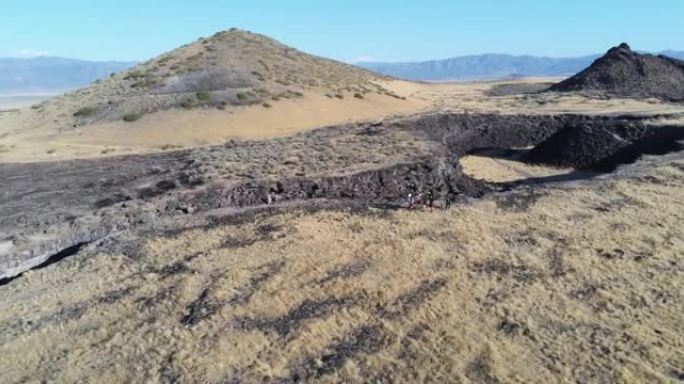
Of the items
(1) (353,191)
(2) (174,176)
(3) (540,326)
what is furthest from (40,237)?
(3) (540,326)

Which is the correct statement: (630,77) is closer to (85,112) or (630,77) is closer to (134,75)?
(134,75)

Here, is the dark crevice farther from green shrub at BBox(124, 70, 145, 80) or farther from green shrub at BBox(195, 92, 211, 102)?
green shrub at BBox(124, 70, 145, 80)

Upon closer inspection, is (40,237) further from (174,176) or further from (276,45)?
(276,45)

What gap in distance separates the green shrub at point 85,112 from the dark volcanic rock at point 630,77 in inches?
1364

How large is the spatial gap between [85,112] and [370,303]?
→ 27.9m

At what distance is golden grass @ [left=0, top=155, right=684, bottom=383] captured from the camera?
7.42m

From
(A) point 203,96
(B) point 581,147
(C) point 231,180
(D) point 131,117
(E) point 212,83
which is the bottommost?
(B) point 581,147

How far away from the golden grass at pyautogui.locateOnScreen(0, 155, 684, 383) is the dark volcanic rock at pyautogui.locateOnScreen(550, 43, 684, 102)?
32.5m

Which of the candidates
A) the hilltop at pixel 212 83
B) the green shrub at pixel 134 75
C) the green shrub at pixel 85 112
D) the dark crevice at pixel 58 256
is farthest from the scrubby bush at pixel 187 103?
the dark crevice at pixel 58 256

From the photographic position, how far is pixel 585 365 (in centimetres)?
737

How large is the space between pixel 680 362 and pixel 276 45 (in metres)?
48.7

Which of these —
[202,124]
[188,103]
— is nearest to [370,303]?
[202,124]

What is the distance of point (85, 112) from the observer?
1241 inches

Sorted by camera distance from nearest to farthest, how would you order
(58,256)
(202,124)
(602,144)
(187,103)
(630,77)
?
(58,256) < (602,144) < (202,124) < (187,103) < (630,77)
